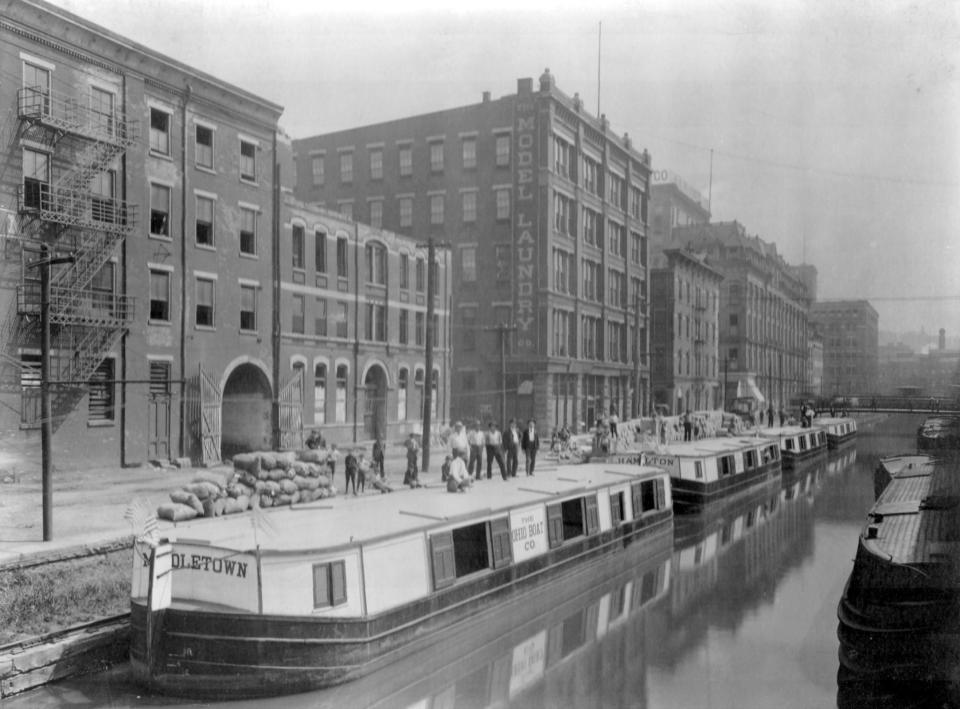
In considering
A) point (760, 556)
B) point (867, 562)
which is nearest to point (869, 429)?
point (760, 556)

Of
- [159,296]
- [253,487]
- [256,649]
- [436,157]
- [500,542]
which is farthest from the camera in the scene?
[436,157]

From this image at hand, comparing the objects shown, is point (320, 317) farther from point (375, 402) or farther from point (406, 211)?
point (406, 211)

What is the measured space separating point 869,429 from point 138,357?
279ft

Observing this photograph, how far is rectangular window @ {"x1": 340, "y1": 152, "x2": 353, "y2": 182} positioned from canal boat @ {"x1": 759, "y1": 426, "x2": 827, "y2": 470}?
2993 centimetres

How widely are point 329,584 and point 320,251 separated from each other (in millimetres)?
25637

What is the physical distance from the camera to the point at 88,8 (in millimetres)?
15648

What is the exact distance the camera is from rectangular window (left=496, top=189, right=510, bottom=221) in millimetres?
47281

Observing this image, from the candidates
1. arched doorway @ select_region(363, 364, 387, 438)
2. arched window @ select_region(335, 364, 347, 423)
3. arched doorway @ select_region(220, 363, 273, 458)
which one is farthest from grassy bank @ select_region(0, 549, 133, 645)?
arched doorway @ select_region(363, 364, 387, 438)

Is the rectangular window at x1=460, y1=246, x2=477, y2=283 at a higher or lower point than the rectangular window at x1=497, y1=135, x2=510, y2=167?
lower

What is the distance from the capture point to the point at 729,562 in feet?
79.7

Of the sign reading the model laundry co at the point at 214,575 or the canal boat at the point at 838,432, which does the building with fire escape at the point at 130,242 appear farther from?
the canal boat at the point at 838,432

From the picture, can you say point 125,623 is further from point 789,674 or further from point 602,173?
point 602,173

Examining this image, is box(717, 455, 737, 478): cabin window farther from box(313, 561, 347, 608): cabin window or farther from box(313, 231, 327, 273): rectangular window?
box(313, 561, 347, 608): cabin window

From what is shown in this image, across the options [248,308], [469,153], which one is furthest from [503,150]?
[248,308]
